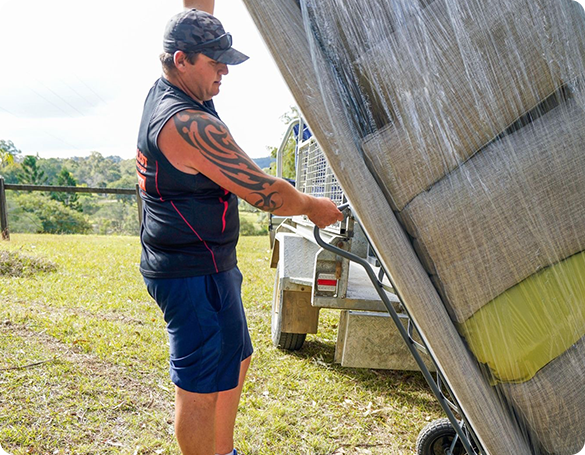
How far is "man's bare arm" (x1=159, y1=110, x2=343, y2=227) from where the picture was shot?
1.66m

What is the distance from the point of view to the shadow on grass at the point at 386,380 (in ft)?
11.1

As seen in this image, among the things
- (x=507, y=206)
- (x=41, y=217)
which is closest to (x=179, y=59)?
(x=507, y=206)

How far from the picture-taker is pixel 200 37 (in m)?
1.71

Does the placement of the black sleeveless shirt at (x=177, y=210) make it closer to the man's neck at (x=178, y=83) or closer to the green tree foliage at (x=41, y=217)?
the man's neck at (x=178, y=83)

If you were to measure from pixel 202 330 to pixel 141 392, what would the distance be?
1.65 m

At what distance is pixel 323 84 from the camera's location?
1354 millimetres

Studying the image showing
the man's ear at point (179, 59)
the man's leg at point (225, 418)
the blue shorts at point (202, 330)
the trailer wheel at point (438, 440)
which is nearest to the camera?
the man's ear at point (179, 59)

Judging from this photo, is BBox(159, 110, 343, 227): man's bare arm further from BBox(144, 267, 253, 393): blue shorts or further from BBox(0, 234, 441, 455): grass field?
BBox(0, 234, 441, 455): grass field

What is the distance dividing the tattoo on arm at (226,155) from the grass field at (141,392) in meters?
1.58

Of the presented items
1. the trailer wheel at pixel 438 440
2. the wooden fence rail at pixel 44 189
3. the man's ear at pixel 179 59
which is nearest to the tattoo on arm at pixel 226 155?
the man's ear at pixel 179 59

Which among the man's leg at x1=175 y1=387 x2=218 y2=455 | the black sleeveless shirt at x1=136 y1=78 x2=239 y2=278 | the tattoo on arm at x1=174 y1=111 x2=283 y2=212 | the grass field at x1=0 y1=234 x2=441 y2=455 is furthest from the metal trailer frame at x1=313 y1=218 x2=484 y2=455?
the man's leg at x1=175 y1=387 x2=218 y2=455

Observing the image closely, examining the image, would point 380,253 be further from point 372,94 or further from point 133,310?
point 133,310

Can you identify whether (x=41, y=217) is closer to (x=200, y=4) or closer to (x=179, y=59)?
(x=200, y=4)

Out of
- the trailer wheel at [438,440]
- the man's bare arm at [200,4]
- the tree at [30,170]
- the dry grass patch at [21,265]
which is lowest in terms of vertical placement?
the trailer wheel at [438,440]
